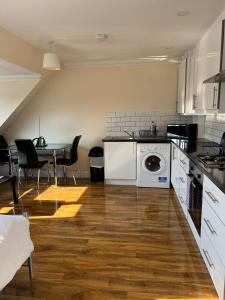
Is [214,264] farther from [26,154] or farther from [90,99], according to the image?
[90,99]

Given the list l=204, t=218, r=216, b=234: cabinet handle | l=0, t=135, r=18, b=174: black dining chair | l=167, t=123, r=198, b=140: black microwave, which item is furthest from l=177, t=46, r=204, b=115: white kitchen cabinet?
l=0, t=135, r=18, b=174: black dining chair

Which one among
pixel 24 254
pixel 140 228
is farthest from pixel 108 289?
pixel 140 228

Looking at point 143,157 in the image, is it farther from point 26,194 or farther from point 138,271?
point 138,271

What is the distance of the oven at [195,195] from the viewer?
218cm

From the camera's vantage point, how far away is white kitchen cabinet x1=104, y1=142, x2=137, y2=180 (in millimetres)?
4324

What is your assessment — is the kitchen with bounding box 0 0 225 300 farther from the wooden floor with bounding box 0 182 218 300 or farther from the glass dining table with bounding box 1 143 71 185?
the glass dining table with bounding box 1 143 71 185

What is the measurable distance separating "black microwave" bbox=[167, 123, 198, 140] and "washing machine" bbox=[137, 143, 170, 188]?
1.01ft

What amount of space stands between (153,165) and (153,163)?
0.04m

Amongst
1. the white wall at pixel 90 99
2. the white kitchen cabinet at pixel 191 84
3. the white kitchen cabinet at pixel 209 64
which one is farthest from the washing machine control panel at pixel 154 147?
the white kitchen cabinet at pixel 209 64

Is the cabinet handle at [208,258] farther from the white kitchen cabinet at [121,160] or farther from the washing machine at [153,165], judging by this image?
the white kitchen cabinet at [121,160]

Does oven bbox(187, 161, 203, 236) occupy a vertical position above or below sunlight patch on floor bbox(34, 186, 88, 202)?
above

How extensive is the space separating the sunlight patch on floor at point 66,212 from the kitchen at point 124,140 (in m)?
0.03

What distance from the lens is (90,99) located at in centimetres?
486

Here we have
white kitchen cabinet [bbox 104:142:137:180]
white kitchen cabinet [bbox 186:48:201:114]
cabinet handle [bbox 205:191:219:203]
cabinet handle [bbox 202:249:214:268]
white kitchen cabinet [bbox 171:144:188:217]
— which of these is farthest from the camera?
white kitchen cabinet [bbox 104:142:137:180]
